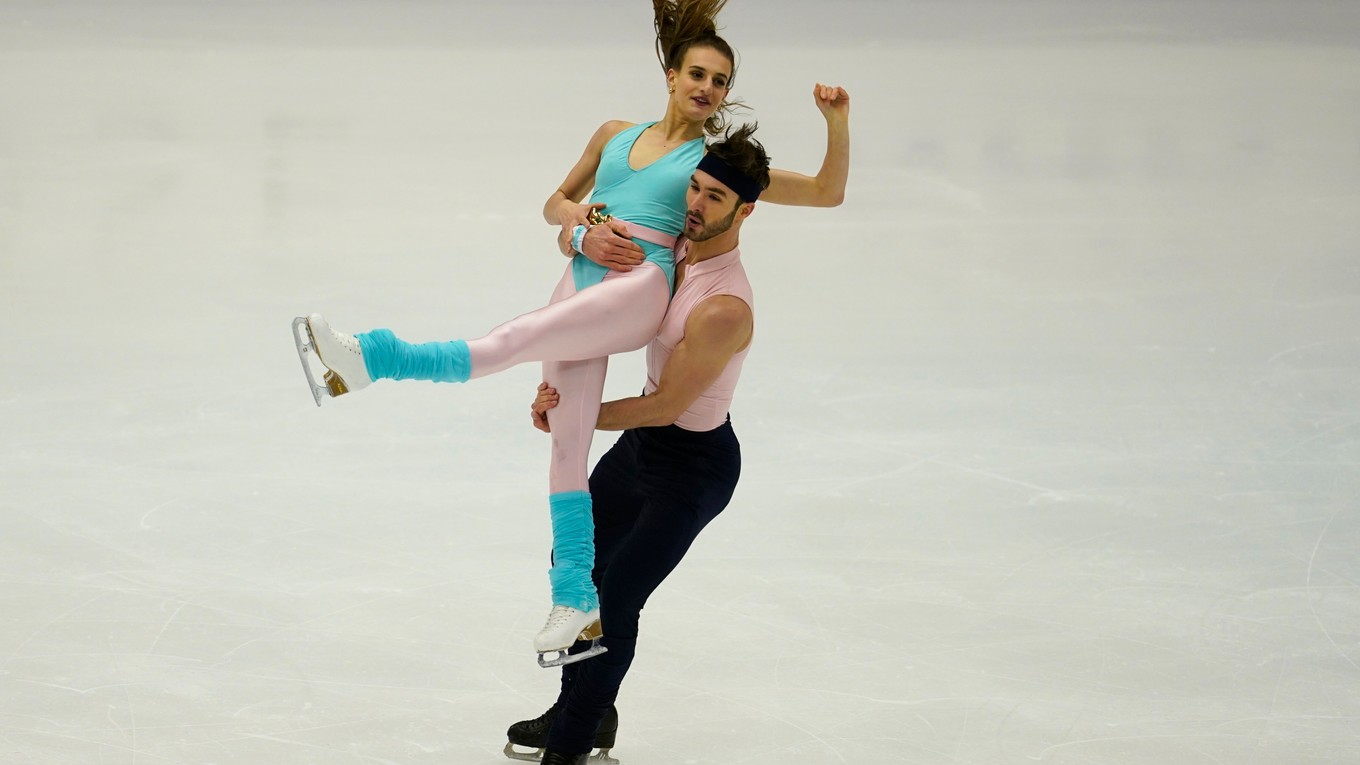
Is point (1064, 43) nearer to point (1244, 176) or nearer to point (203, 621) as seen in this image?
point (1244, 176)

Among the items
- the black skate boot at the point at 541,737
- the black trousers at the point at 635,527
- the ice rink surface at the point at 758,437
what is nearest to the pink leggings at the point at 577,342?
the black trousers at the point at 635,527

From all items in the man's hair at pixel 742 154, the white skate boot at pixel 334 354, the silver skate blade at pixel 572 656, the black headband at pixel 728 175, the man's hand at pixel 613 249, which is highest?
the man's hair at pixel 742 154

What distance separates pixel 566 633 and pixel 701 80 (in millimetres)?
1312

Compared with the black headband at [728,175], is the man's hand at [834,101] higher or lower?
higher

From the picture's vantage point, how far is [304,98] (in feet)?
33.7

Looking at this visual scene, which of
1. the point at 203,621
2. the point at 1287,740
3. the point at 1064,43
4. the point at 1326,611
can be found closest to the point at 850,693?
the point at 1287,740

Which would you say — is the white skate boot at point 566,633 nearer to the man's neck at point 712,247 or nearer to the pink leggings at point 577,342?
the pink leggings at point 577,342

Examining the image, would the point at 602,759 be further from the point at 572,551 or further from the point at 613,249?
the point at 613,249

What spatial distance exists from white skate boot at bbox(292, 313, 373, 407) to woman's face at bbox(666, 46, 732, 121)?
100 centimetres

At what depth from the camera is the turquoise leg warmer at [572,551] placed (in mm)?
3346

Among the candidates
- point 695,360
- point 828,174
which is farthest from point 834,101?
point 695,360

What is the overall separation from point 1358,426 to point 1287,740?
7.61 ft

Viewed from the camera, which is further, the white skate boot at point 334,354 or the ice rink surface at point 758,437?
the ice rink surface at point 758,437

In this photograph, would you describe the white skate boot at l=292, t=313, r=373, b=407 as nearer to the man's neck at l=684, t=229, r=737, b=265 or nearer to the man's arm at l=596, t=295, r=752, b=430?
the man's arm at l=596, t=295, r=752, b=430
